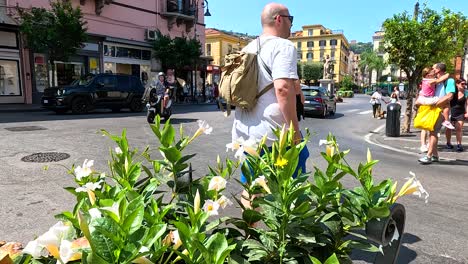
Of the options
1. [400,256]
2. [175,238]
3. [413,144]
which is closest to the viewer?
[175,238]

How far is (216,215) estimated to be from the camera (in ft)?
4.73

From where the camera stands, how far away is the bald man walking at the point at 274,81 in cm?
253

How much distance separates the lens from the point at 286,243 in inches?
54.6

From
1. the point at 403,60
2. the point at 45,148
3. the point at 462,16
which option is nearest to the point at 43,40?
the point at 45,148

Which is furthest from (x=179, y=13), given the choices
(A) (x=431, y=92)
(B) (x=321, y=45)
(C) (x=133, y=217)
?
(B) (x=321, y=45)

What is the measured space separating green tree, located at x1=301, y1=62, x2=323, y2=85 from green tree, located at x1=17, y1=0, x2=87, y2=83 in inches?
2762

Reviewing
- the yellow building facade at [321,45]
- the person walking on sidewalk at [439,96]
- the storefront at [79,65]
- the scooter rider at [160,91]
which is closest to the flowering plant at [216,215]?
the person walking on sidewalk at [439,96]

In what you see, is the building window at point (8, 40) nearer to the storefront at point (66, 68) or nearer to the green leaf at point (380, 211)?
the storefront at point (66, 68)

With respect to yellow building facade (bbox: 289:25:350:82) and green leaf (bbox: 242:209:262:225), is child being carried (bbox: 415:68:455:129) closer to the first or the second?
green leaf (bbox: 242:209:262:225)

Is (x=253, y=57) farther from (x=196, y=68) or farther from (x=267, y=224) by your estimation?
(x=196, y=68)

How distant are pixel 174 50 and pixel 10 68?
36.3ft

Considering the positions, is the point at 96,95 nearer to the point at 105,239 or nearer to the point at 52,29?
the point at 52,29

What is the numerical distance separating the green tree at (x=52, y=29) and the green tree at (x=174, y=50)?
8.73m

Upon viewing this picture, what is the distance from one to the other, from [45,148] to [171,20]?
2531 cm
